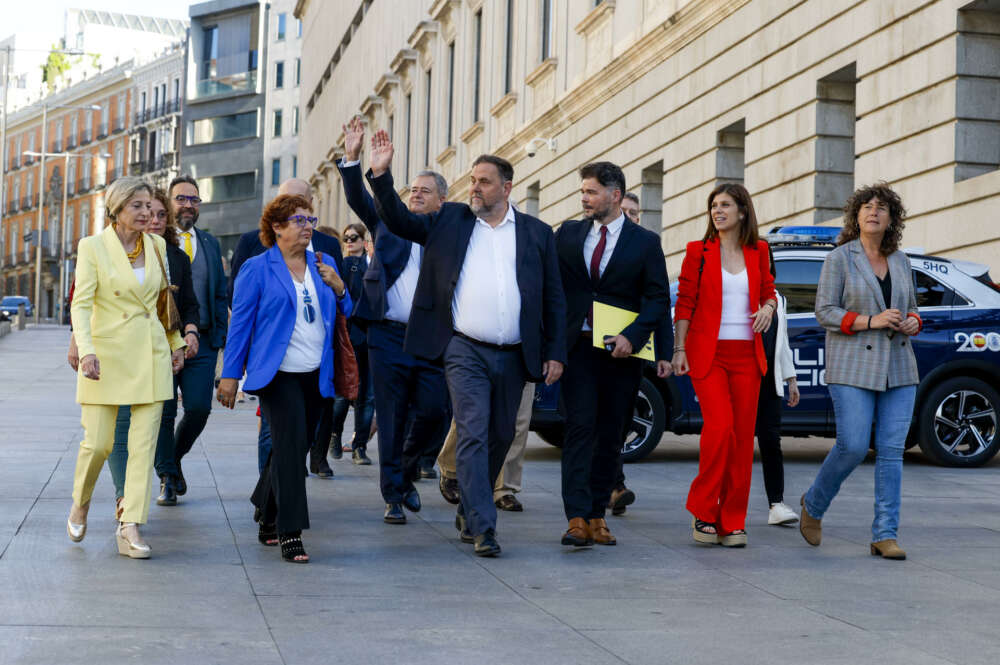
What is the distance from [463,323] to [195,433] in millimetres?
2449

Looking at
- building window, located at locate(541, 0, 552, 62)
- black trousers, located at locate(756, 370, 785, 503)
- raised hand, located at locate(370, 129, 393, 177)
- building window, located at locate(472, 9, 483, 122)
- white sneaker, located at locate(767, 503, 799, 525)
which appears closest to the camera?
raised hand, located at locate(370, 129, 393, 177)

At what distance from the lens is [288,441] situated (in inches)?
275

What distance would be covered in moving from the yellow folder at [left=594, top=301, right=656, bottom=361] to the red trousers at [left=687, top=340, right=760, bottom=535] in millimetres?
440

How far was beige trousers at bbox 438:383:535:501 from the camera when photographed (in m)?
9.19

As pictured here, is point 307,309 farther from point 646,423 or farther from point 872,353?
point 646,423

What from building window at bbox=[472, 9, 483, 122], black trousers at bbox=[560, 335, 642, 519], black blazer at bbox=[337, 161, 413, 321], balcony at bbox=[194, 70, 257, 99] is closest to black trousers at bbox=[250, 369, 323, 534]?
black trousers at bbox=[560, 335, 642, 519]

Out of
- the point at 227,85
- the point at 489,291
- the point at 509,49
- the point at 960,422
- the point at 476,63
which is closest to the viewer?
the point at 489,291

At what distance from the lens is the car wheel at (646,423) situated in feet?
39.1

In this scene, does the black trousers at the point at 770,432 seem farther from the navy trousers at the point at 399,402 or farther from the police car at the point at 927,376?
the police car at the point at 927,376

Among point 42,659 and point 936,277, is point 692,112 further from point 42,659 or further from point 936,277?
point 42,659

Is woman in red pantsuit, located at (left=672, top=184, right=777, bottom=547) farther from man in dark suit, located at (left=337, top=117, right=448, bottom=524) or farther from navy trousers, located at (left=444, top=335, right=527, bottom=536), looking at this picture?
man in dark suit, located at (left=337, top=117, right=448, bottom=524)

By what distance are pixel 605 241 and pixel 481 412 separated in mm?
1186

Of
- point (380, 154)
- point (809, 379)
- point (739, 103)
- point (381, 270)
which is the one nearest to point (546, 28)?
point (739, 103)

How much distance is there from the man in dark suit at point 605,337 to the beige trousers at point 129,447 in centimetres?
202
